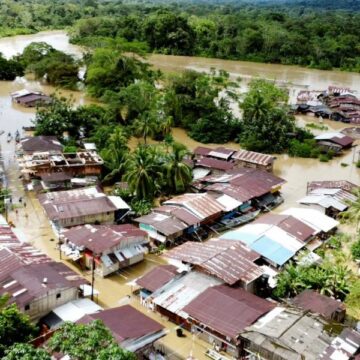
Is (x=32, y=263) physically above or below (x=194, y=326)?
above

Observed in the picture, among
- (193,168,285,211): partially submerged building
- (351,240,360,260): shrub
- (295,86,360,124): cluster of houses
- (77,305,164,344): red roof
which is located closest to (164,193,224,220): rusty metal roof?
(193,168,285,211): partially submerged building

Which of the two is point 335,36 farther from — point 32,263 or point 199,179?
point 32,263

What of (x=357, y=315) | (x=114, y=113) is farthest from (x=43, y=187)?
(x=357, y=315)

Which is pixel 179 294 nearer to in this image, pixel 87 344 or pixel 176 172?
pixel 87 344

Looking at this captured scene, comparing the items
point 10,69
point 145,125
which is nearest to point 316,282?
point 145,125

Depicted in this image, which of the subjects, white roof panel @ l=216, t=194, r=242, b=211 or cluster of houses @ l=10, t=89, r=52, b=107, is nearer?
white roof panel @ l=216, t=194, r=242, b=211

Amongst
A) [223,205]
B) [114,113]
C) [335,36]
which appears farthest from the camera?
[335,36]

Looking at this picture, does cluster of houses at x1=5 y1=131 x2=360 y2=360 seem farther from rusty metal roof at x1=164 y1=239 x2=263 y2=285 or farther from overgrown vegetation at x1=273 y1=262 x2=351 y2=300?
overgrown vegetation at x1=273 y1=262 x2=351 y2=300
